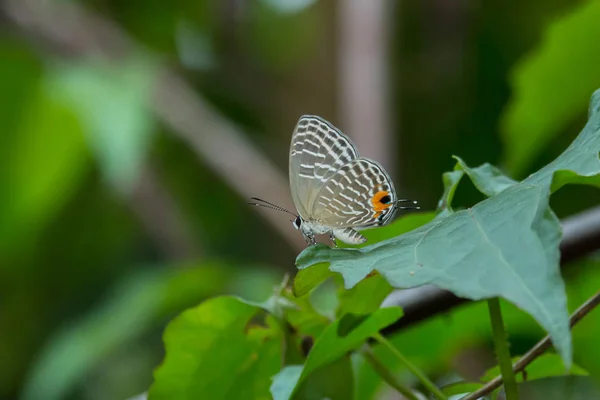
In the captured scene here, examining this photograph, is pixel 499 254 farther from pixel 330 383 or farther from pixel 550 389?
pixel 550 389

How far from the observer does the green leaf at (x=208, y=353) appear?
539 mm

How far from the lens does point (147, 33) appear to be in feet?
7.64

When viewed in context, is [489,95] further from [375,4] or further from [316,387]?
[316,387]

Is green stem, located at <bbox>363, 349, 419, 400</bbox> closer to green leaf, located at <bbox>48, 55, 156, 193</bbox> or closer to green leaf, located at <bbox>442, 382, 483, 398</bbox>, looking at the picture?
green leaf, located at <bbox>442, 382, 483, 398</bbox>

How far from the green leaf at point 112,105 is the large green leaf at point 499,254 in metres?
1.03

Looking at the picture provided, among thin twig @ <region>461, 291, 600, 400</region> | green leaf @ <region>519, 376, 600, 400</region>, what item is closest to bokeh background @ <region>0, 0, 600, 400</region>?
green leaf @ <region>519, 376, 600, 400</region>

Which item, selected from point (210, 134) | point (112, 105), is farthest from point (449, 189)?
point (210, 134)

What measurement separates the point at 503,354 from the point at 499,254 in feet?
0.29

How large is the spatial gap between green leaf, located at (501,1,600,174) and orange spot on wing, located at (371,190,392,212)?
1.19 ft

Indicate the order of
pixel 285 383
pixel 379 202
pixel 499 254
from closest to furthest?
pixel 499 254 → pixel 285 383 → pixel 379 202

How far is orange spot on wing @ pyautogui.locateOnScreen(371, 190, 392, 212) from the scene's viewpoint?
2.35 ft

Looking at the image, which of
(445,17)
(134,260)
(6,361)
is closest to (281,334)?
(445,17)

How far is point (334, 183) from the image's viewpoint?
0.78 meters

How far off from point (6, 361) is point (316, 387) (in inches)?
90.2
